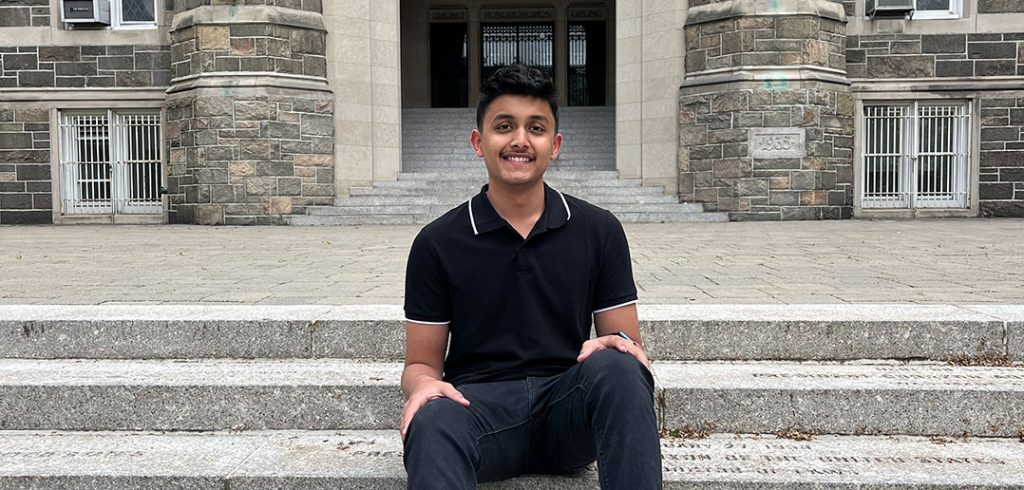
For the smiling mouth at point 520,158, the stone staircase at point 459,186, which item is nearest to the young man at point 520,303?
the smiling mouth at point 520,158

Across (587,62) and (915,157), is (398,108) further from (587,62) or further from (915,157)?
(915,157)

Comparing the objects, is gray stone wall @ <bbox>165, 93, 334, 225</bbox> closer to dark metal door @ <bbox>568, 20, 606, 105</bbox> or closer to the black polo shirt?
dark metal door @ <bbox>568, 20, 606, 105</bbox>

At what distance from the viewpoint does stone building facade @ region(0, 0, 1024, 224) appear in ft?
37.3

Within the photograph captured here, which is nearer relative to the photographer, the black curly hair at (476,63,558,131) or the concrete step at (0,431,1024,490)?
the black curly hair at (476,63,558,131)

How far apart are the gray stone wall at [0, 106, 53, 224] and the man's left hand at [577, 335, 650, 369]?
13121 mm

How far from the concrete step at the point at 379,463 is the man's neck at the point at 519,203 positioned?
744 millimetres

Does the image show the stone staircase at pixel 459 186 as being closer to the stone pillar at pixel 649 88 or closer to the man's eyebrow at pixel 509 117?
the stone pillar at pixel 649 88

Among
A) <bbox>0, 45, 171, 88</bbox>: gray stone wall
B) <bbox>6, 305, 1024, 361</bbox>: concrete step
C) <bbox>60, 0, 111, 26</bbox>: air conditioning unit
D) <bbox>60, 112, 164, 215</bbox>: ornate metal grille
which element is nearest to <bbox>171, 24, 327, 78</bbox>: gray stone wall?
<bbox>0, 45, 171, 88</bbox>: gray stone wall

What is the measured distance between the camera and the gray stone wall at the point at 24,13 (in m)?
12.7

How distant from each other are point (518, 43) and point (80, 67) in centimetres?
924

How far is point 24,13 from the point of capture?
12734 mm

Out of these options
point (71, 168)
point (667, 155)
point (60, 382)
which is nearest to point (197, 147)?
point (71, 168)

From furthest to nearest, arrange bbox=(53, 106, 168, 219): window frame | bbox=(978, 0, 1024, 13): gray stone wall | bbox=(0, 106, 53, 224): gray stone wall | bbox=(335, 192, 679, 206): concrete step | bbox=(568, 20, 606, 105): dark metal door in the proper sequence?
bbox=(568, 20, 606, 105): dark metal door → bbox=(53, 106, 168, 219): window frame → bbox=(0, 106, 53, 224): gray stone wall → bbox=(978, 0, 1024, 13): gray stone wall → bbox=(335, 192, 679, 206): concrete step

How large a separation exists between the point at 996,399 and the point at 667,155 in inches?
377
